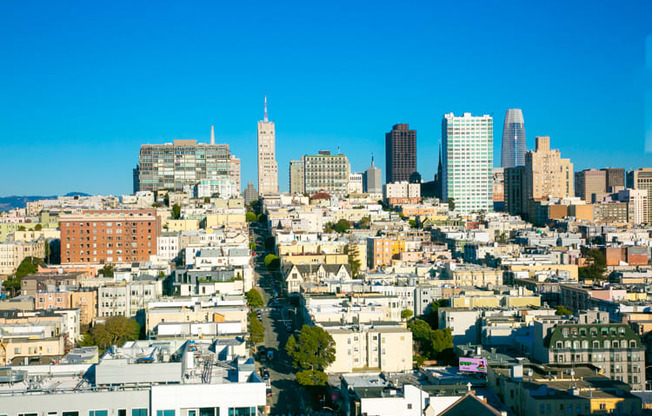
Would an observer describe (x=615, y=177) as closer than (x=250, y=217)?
No

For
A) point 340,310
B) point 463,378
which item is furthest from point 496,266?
point 463,378

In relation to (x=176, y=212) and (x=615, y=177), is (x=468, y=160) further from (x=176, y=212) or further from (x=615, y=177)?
(x=176, y=212)

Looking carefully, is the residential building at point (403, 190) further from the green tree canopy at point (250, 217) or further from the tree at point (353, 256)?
the tree at point (353, 256)

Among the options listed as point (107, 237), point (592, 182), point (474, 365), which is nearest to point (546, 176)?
point (592, 182)

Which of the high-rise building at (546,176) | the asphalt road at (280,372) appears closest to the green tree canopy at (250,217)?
the high-rise building at (546,176)

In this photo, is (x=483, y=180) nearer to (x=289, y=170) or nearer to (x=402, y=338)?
(x=289, y=170)
